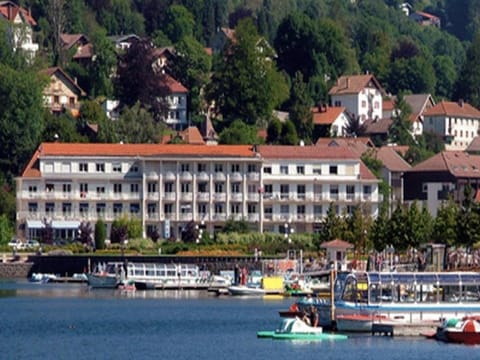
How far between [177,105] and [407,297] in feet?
338

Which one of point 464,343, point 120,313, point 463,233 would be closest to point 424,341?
point 464,343

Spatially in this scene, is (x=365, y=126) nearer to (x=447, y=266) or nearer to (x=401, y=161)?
(x=401, y=161)

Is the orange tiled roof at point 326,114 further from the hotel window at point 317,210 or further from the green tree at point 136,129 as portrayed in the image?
the hotel window at point 317,210

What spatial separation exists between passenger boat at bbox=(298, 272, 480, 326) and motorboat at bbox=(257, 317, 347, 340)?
109 inches

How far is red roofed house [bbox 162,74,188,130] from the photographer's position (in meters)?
182

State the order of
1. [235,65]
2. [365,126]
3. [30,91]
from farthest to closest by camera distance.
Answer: [365,126] < [235,65] < [30,91]

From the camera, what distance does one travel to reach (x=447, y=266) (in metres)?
113

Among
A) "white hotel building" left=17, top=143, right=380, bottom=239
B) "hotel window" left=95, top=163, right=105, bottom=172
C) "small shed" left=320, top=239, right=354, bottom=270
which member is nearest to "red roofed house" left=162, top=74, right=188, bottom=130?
"white hotel building" left=17, top=143, right=380, bottom=239

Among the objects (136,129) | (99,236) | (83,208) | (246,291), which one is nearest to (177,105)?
(136,129)

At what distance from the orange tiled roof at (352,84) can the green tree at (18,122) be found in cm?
4213

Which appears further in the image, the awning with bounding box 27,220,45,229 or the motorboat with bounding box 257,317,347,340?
the awning with bounding box 27,220,45,229

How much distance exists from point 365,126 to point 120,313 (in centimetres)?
9525

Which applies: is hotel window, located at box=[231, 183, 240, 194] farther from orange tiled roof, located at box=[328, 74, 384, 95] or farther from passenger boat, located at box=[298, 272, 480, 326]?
passenger boat, located at box=[298, 272, 480, 326]

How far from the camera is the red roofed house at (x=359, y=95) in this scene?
19350 centimetres
